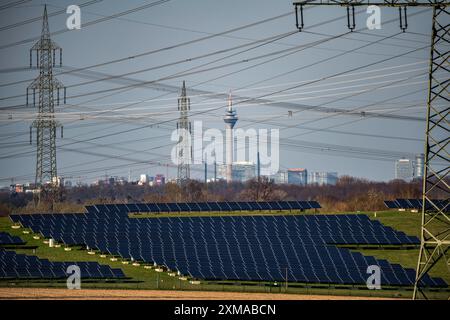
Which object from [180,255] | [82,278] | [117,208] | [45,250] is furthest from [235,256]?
[117,208]

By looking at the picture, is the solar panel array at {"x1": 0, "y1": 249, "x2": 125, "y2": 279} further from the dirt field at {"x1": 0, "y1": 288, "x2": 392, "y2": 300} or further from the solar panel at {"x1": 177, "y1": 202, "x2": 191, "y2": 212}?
the solar panel at {"x1": 177, "y1": 202, "x2": 191, "y2": 212}

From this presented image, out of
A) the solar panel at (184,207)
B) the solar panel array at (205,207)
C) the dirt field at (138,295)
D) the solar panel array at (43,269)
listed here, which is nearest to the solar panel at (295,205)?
the solar panel array at (205,207)

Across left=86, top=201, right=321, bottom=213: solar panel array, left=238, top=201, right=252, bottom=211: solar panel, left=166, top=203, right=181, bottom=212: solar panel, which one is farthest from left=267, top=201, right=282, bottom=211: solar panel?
left=166, top=203, right=181, bottom=212: solar panel

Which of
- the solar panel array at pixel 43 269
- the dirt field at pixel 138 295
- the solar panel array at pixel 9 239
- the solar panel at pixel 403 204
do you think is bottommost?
the dirt field at pixel 138 295

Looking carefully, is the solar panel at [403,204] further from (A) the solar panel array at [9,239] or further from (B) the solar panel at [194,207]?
(A) the solar panel array at [9,239]

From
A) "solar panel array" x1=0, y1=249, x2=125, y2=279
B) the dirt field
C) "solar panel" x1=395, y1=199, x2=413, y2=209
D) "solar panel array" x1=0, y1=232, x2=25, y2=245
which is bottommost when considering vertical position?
the dirt field

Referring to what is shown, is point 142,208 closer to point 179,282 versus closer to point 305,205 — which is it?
point 305,205
